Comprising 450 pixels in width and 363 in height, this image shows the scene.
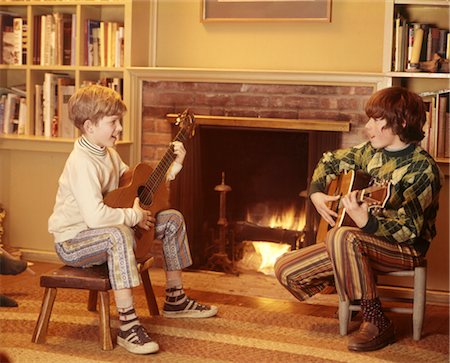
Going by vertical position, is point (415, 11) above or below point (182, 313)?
above

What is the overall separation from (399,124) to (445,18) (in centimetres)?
97

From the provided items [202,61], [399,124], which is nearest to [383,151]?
[399,124]

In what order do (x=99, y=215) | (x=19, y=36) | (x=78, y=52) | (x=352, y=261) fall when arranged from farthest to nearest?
(x=19, y=36)
(x=78, y=52)
(x=352, y=261)
(x=99, y=215)

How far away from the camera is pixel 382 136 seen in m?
2.89

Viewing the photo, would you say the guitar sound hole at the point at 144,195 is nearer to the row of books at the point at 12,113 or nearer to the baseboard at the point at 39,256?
the baseboard at the point at 39,256

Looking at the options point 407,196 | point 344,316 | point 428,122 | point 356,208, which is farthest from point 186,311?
point 428,122

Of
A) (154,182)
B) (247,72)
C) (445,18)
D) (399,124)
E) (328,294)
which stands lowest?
(328,294)

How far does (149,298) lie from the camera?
3090 mm

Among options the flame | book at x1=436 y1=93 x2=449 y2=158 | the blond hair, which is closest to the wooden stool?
the blond hair

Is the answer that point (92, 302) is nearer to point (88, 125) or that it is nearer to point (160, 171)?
point (160, 171)

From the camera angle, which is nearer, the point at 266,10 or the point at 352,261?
the point at 352,261

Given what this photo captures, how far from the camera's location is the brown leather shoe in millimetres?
2752

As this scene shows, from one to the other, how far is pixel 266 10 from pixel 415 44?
2.51 ft

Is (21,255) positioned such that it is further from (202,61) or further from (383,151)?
(383,151)
